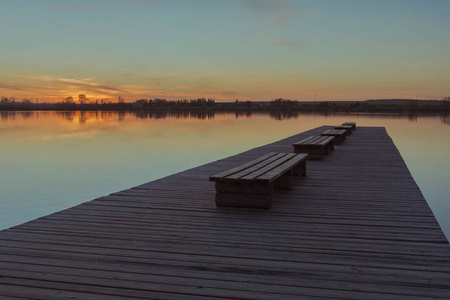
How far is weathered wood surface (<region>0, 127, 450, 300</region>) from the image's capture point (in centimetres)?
302

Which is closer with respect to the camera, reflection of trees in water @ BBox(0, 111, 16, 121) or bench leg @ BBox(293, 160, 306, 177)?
bench leg @ BBox(293, 160, 306, 177)

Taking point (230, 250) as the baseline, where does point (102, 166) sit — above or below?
below

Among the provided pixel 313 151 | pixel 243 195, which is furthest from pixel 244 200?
pixel 313 151

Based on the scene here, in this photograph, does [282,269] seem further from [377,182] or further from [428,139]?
[428,139]

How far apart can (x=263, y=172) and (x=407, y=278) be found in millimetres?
2619

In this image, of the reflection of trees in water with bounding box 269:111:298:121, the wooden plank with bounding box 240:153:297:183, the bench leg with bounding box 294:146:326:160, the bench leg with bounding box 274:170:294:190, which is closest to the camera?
the wooden plank with bounding box 240:153:297:183

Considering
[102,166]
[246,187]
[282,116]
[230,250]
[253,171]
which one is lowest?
[102,166]

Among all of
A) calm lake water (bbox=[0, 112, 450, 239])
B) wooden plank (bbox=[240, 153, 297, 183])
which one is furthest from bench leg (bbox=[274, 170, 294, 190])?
calm lake water (bbox=[0, 112, 450, 239])

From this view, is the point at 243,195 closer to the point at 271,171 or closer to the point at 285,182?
the point at 271,171

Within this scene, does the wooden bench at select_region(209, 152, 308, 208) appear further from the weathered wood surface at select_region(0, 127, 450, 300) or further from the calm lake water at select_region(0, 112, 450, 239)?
the calm lake water at select_region(0, 112, 450, 239)

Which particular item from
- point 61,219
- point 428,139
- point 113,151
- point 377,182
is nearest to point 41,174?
point 113,151

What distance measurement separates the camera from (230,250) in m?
3.87

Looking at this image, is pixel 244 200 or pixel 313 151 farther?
pixel 313 151

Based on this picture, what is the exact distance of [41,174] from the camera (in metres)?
14.7
